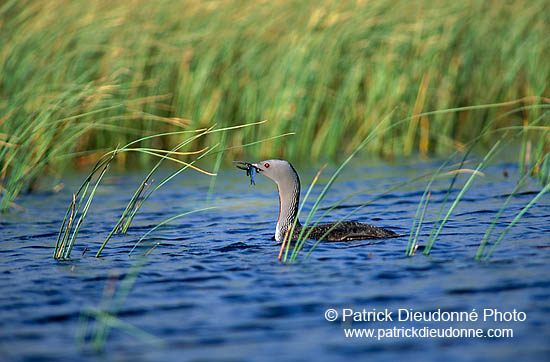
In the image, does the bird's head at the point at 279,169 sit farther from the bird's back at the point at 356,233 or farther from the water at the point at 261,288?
the bird's back at the point at 356,233

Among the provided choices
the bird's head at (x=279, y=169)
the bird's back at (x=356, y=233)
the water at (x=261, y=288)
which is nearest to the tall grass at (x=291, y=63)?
the water at (x=261, y=288)

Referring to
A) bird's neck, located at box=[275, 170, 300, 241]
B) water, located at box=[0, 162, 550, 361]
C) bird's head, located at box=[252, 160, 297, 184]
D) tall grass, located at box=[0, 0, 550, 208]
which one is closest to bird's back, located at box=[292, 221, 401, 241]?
water, located at box=[0, 162, 550, 361]

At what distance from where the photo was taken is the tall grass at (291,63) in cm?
1007

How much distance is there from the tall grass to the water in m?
2.64

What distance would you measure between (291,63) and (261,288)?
5.54 meters

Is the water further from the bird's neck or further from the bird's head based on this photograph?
the bird's head

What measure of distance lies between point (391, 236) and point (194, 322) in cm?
242

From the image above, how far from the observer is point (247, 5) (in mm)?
11008

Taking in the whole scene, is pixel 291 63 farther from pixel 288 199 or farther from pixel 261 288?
pixel 261 288

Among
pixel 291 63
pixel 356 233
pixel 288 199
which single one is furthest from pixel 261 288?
pixel 291 63

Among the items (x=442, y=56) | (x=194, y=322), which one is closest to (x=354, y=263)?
(x=194, y=322)

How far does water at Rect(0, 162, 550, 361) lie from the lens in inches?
161

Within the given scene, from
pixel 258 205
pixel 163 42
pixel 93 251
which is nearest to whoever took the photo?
pixel 93 251

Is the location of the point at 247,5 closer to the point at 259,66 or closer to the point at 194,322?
the point at 259,66
